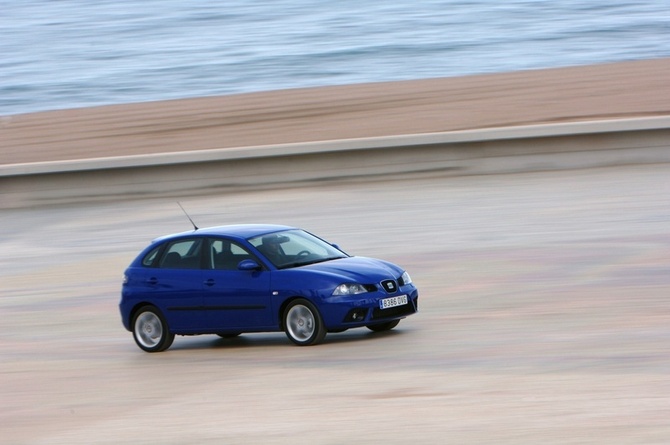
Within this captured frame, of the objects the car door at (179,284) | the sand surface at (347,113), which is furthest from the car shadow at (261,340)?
the sand surface at (347,113)

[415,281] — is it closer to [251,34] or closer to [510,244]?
[510,244]

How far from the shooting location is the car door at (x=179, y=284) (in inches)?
488

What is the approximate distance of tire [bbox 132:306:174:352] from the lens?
41.8 ft

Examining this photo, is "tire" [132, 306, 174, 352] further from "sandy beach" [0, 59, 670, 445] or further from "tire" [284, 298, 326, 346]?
"tire" [284, 298, 326, 346]

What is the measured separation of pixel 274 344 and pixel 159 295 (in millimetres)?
1434

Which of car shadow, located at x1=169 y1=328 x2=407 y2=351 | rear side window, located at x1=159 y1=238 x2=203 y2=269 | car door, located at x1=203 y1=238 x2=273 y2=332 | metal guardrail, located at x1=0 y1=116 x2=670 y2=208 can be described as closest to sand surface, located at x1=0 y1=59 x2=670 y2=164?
metal guardrail, located at x1=0 y1=116 x2=670 y2=208

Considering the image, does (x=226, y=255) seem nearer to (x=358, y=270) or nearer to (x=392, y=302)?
(x=358, y=270)

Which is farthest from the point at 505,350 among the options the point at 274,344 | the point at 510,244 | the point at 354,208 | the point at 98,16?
the point at 98,16

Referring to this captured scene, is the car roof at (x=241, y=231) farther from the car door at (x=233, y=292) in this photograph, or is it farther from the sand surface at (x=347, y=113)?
the sand surface at (x=347, y=113)

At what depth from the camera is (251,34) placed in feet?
186

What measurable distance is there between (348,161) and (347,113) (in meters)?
7.06

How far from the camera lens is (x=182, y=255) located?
1271 cm

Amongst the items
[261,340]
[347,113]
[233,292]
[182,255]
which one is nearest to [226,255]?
[233,292]

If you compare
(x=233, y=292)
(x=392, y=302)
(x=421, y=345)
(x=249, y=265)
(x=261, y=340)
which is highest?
(x=249, y=265)
